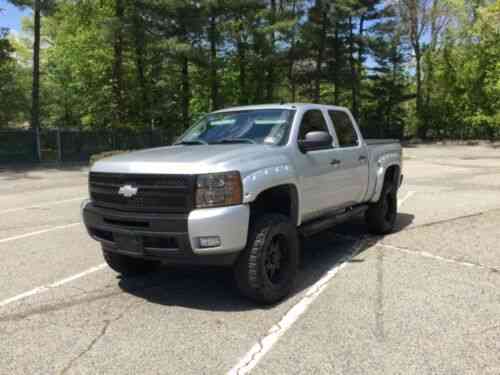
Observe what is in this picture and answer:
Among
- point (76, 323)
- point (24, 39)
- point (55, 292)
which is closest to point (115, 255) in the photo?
point (55, 292)

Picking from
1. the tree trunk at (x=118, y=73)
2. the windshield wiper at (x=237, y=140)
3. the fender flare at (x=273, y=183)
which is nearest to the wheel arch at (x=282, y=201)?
the fender flare at (x=273, y=183)

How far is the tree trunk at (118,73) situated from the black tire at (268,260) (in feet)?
77.4

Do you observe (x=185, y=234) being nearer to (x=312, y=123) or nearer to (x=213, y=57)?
(x=312, y=123)

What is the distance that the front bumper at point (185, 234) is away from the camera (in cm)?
367

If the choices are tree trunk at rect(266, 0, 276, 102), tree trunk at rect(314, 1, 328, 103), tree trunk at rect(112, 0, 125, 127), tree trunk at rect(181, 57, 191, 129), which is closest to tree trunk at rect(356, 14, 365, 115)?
tree trunk at rect(314, 1, 328, 103)

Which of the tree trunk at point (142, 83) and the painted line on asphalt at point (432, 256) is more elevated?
the tree trunk at point (142, 83)

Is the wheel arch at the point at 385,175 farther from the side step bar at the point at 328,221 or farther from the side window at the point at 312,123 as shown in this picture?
the side window at the point at 312,123

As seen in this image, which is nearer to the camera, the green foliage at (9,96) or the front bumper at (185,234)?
the front bumper at (185,234)

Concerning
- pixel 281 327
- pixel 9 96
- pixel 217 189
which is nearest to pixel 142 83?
pixel 9 96

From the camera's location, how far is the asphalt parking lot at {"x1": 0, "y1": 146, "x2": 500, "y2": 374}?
10.3ft

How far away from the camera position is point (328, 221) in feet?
17.4

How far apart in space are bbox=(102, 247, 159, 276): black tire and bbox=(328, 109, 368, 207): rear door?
8.11ft

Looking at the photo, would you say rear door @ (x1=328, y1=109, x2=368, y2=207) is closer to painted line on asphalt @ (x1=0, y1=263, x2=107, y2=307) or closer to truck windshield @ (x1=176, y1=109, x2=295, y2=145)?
truck windshield @ (x1=176, y1=109, x2=295, y2=145)

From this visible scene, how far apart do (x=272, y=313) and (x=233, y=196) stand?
3.70 feet
